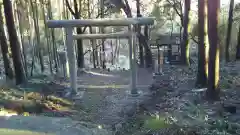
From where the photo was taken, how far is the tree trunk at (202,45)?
28.5 ft

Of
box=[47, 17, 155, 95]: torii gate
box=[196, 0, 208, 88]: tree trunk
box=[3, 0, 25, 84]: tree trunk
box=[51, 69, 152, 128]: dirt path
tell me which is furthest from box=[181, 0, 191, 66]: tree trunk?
box=[3, 0, 25, 84]: tree trunk

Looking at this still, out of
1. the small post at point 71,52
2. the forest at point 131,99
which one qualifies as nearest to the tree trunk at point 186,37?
the forest at point 131,99

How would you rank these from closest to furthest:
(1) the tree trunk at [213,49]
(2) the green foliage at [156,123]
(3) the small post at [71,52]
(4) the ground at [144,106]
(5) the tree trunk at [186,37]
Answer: (2) the green foliage at [156,123]
(4) the ground at [144,106]
(1) the tree trunk at [213,49]
(3) the small post at [71,52]
(5) the tree trunk at [186,37]

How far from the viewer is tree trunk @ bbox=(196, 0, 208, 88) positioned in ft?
28.5

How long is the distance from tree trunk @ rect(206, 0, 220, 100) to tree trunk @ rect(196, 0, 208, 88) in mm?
1459

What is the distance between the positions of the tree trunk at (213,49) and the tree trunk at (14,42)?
6.87m

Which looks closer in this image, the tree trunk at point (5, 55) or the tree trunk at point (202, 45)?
the tree trunk at point (202, 45)

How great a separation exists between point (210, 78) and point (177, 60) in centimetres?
1037

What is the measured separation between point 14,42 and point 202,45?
6.65 metres

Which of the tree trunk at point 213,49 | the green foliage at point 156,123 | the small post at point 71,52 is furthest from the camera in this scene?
the small post at point 71,52

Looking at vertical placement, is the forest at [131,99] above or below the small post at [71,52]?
below

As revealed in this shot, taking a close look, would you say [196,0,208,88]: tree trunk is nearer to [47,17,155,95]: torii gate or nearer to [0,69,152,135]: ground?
[47,17,155,95]: torii gate

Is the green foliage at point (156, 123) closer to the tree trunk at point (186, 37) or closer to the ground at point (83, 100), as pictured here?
the ground at point (83, 100)

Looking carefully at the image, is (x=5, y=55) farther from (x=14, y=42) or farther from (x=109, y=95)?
(x=109, y=95)
